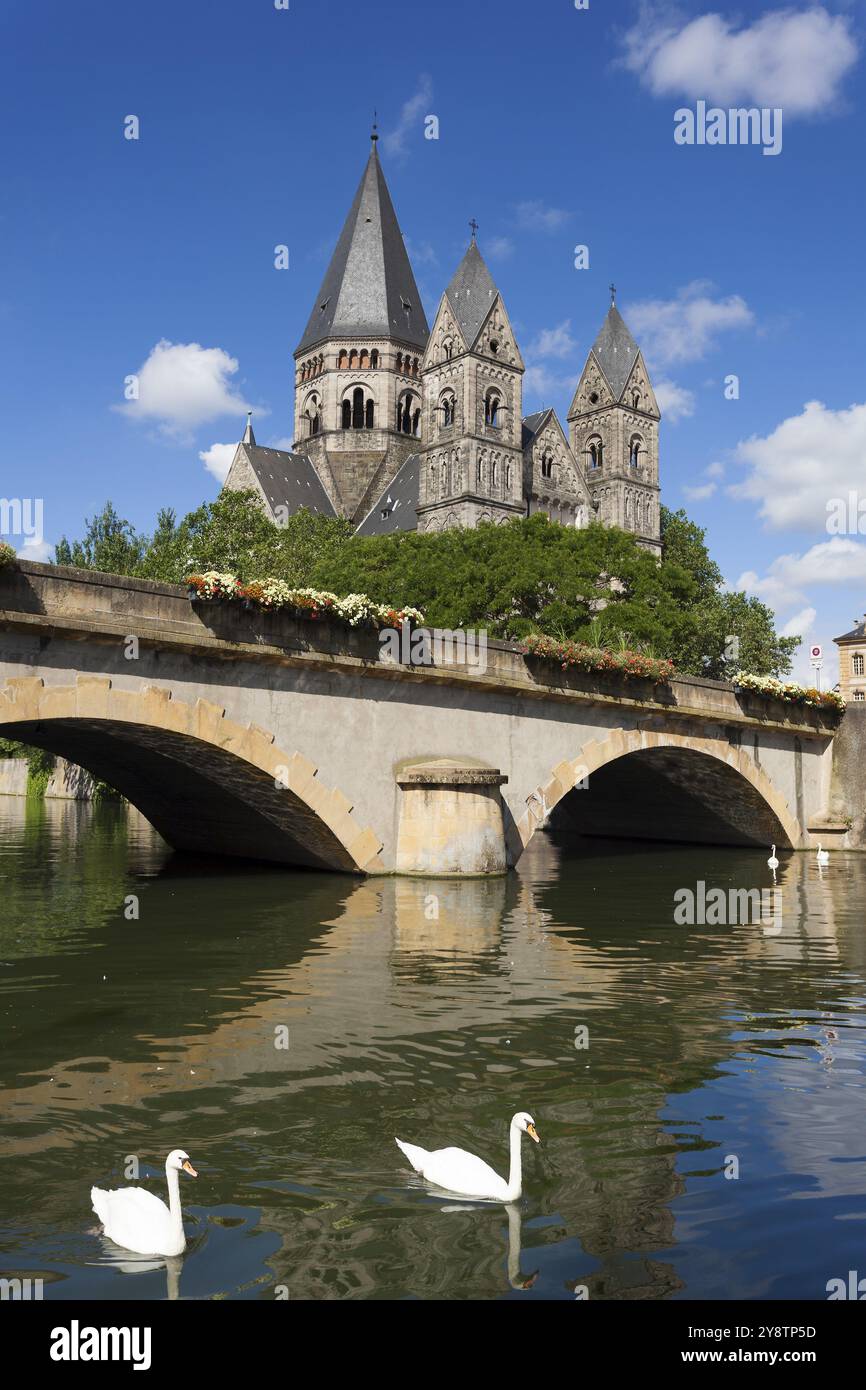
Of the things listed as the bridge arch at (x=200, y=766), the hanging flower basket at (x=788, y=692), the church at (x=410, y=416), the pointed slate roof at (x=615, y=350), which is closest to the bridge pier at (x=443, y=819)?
the bridge arch at (x=200, y=766)

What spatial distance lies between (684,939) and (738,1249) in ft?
32.6

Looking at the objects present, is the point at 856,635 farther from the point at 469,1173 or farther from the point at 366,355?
the point at 469,1173

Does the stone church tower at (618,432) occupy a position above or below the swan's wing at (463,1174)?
above

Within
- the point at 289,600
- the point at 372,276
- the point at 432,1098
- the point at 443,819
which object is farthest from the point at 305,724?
the point at 372,276

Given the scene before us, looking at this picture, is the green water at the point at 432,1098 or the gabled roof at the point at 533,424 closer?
the green water at the point at 432,1098

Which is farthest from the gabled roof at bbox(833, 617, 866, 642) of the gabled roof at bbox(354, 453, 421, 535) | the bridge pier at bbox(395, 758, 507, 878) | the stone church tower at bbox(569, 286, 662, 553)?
the bridge pier at bbox(395, 758, 507, 878)

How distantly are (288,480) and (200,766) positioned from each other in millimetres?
82626

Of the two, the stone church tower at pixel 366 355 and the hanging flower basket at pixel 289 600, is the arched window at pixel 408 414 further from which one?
the hanging flower basket at pixel 289 600

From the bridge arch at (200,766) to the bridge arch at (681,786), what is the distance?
439cm

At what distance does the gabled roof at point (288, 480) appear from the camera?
96.2 m
